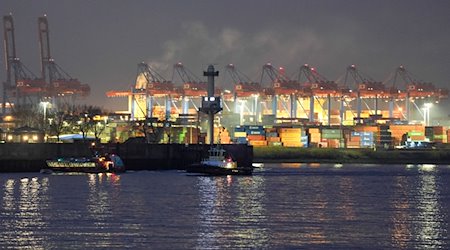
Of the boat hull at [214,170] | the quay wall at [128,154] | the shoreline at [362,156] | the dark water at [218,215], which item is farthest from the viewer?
the shoreline at [362,156]

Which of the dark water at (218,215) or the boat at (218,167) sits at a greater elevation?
the boat at (218,167)

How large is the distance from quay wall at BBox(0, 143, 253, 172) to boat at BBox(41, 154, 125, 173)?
1411 millimetres

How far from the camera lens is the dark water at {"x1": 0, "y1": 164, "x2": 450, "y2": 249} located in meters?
38.5

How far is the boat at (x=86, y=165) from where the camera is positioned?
9310 centimetres

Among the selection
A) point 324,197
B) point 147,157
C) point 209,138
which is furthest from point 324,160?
point 324,197

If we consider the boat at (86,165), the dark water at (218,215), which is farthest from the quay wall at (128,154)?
the dark water at (218,215)

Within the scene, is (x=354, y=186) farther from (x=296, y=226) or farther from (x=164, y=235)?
(x=164, y=235)

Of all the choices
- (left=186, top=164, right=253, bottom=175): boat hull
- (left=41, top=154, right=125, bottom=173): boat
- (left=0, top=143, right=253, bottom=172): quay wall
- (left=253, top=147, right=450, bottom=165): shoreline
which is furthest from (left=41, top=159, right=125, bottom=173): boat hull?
(left=253, top=147, right=450, bottom=165): shoreline

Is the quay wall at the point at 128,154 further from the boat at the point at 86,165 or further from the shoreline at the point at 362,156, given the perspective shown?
the shoreline at the point at 362,156

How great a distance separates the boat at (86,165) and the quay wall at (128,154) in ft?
4.63

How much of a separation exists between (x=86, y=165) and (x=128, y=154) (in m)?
9.40

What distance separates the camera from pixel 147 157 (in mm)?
104562

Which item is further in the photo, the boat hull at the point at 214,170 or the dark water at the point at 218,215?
the boat hull at the point at 214,170

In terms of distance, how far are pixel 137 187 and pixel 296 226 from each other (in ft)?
93.7
